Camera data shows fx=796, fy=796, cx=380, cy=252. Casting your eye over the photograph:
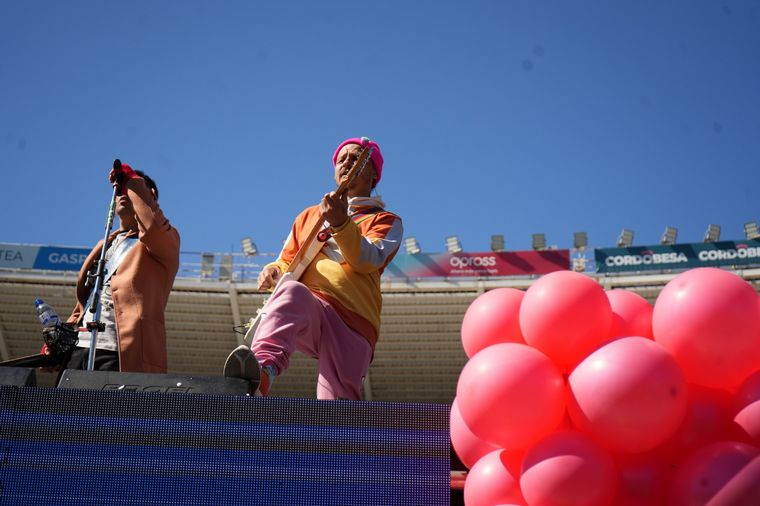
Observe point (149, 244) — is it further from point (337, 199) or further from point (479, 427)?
point (479, 427)

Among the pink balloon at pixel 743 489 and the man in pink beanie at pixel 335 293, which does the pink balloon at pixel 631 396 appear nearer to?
the pink balloon at pixel 743 489

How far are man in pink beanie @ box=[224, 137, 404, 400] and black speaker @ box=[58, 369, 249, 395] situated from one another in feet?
0.79

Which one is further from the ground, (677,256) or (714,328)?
(677,256)

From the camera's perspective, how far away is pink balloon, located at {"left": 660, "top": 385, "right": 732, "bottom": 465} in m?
2.14

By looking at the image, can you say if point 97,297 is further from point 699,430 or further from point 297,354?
point 297,354

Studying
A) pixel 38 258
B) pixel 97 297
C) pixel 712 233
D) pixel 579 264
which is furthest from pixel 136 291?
pixel 712 233

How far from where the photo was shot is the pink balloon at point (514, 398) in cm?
214

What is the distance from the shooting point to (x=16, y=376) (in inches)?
103

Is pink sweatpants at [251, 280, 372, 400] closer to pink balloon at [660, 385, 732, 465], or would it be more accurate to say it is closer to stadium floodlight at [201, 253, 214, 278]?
pink balloon at [660, 385, 732, 465]

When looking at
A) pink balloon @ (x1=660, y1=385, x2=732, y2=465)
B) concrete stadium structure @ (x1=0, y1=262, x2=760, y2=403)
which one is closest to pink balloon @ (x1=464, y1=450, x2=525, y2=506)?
pink balloon @ (x1=660, y1=385, x2=732, y2=465)

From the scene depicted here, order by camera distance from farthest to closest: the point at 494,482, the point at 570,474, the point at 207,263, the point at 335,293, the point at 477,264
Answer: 1. the point at 477,264
2. the point at 207,263
3. the point at 335,293
4. the point at 494,482
5. the point at 570,474

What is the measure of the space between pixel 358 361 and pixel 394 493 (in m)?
1.13

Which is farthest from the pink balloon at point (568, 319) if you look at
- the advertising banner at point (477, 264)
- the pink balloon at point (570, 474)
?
the advertising banner at point (477, 264)

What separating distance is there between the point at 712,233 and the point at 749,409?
21831 mm
